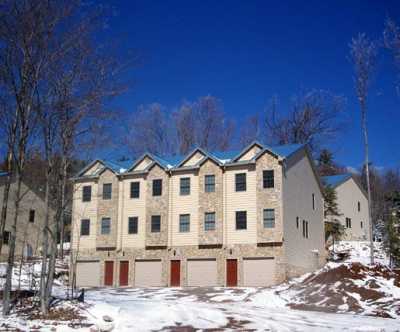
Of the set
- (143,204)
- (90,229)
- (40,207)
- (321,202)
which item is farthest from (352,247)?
(40,207)

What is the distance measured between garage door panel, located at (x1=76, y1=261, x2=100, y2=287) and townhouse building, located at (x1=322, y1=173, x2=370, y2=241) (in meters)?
25.0

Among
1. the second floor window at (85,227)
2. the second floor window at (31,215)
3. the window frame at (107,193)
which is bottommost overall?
the second floor window at (85,227)

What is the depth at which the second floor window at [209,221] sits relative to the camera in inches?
1465

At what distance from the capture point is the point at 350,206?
56.7 meters

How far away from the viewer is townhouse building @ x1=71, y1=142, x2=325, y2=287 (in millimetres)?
35625

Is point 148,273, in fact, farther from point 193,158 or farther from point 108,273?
point 193,158

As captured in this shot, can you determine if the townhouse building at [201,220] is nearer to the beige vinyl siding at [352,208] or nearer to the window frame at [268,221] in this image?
the window frame at [268,221]

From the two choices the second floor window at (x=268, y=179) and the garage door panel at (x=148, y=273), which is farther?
the garage door panel at (x=148, y=273)

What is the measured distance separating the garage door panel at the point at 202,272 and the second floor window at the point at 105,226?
7345mm

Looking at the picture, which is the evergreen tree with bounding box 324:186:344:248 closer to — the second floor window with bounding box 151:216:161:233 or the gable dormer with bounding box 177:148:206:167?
the gable dormer with bounding box 177:148:206:167

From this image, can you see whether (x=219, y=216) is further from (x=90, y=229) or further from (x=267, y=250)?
(x=90, y=229)

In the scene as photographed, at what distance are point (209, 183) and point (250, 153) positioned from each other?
371 centimetres

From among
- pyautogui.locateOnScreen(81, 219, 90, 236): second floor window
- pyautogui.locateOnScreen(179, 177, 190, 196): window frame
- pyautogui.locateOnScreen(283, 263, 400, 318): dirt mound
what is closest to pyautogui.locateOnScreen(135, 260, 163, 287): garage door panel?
pyautogui.locateOnScreen(81, 219, 90, 236): second floor window

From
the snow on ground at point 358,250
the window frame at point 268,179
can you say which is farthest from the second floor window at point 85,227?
the snow on ground at point 358,250
